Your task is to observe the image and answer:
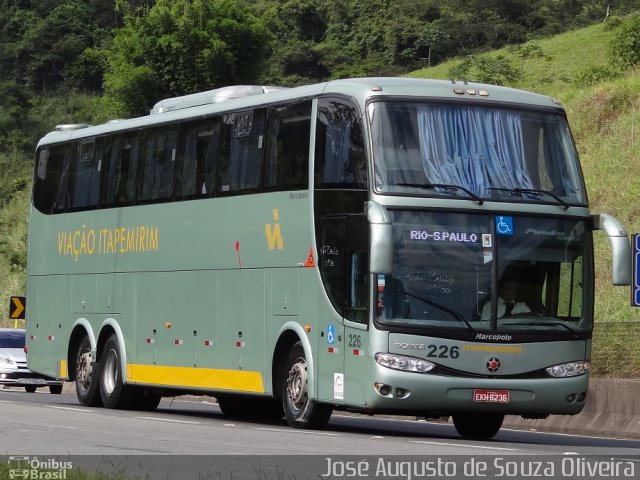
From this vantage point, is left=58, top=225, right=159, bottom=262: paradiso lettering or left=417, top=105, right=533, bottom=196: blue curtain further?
left=58, top=225, right=159, bottom=262: paradiso lettering

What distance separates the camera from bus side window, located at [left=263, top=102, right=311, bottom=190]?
20312 millimetres

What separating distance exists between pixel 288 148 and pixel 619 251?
14.4 feet

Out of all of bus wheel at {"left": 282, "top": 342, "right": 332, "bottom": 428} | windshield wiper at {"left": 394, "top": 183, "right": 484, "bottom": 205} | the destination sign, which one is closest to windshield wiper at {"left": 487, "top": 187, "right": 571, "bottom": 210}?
windshield wiper at {"left": 394, "top": 183, "right": 484, "bottom": 205}

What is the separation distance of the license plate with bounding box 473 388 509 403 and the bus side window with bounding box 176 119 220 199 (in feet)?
18.4

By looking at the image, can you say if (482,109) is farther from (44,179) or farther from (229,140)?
(44,179)

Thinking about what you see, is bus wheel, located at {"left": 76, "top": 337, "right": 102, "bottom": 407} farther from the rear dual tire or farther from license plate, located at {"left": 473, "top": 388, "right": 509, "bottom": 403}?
license plate, located at {"left": 473, "top": 388, "right": 509, "bottom": 403}

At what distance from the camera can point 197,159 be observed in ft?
75.4

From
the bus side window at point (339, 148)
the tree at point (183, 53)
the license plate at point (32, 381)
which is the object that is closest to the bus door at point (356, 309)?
the bus side window at point (339, 148)

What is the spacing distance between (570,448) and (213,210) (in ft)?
21.7

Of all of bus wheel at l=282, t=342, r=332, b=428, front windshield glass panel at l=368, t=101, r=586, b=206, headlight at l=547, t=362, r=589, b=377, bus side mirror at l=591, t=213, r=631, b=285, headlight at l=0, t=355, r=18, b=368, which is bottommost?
headlight at l=0, t=355, r=18, b=368

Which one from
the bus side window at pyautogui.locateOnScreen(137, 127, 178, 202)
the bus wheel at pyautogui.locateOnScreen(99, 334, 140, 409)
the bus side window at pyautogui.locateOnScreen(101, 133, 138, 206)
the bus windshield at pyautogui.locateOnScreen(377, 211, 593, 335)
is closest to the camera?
the bus windshield at pyautogui.locateOnScreen(377, 211, 593, 335)

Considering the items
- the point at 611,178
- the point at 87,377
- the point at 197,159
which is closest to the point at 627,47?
the point at 611,178

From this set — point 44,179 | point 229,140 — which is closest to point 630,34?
point 44,179

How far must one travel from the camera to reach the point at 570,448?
59.3ft
